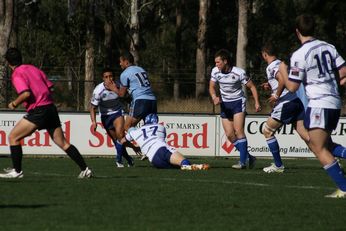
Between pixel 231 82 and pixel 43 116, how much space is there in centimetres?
498

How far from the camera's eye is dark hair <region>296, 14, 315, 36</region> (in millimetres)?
11227

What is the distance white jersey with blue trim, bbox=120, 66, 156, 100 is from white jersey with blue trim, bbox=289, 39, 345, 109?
287 inches

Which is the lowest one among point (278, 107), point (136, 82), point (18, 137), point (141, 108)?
point (141, 108)

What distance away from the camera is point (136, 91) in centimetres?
1833

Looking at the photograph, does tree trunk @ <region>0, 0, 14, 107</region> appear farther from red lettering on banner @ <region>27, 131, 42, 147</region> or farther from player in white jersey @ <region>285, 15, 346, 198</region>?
player in white jersey @ <region>285, 15, 346, 198</region>

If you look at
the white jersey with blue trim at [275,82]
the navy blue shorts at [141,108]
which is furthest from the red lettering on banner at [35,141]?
the white jersey with blue trim at [275,82]

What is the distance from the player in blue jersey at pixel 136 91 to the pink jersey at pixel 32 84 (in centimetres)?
427

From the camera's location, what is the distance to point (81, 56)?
160 feet

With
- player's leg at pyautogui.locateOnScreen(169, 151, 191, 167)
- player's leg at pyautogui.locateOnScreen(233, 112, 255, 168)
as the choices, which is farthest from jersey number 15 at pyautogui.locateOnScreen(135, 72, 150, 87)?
player's leg at pyautogui.locateOnScreen(169, 151, 191, 167)

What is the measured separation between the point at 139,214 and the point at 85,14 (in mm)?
38332

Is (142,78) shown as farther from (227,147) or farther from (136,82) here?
(227,147)

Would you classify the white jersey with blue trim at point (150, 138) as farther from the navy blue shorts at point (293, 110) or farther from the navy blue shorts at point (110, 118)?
the navy blue shorts at point (110, 118)

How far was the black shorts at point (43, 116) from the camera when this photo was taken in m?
14.0

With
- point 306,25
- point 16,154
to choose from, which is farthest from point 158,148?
point 306,25
